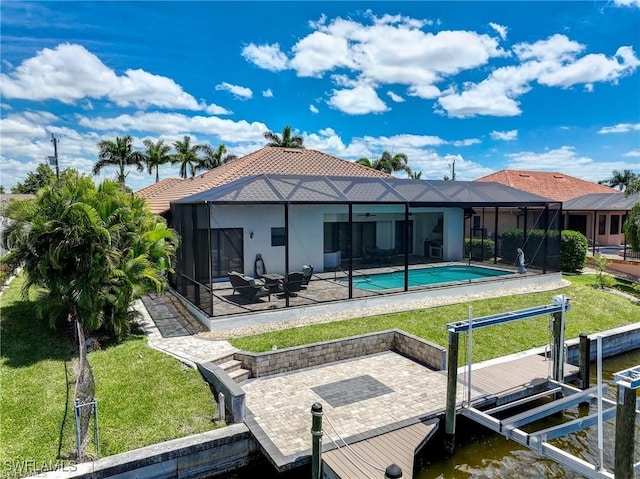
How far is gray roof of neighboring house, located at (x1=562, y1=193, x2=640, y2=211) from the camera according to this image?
87.9 feet

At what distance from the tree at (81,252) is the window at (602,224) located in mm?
30178

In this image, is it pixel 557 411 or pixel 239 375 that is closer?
pixel 557 411

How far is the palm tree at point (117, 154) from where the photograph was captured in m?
39.4

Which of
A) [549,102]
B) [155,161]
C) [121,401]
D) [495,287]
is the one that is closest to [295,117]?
[155,161]

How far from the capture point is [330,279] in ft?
52.1

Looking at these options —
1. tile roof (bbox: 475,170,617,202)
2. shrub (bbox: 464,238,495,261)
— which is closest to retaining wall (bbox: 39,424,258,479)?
shrub (bbox: 464,238,495,261)

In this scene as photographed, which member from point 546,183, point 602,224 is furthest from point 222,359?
point 546,183

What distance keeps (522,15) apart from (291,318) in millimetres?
15447

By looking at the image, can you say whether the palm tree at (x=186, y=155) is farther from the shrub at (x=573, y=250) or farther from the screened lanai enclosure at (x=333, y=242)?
the shrub at (x=573, y=250)

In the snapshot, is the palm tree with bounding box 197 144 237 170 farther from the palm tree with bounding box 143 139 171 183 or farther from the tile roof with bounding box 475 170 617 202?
the tile roof with bounding box 475 170 617 202

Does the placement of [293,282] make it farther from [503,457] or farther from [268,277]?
[503,457]

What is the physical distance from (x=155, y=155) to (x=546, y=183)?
36.9 metres

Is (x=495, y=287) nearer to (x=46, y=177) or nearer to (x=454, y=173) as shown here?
(x=46, y=177)

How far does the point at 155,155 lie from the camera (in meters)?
41.3
